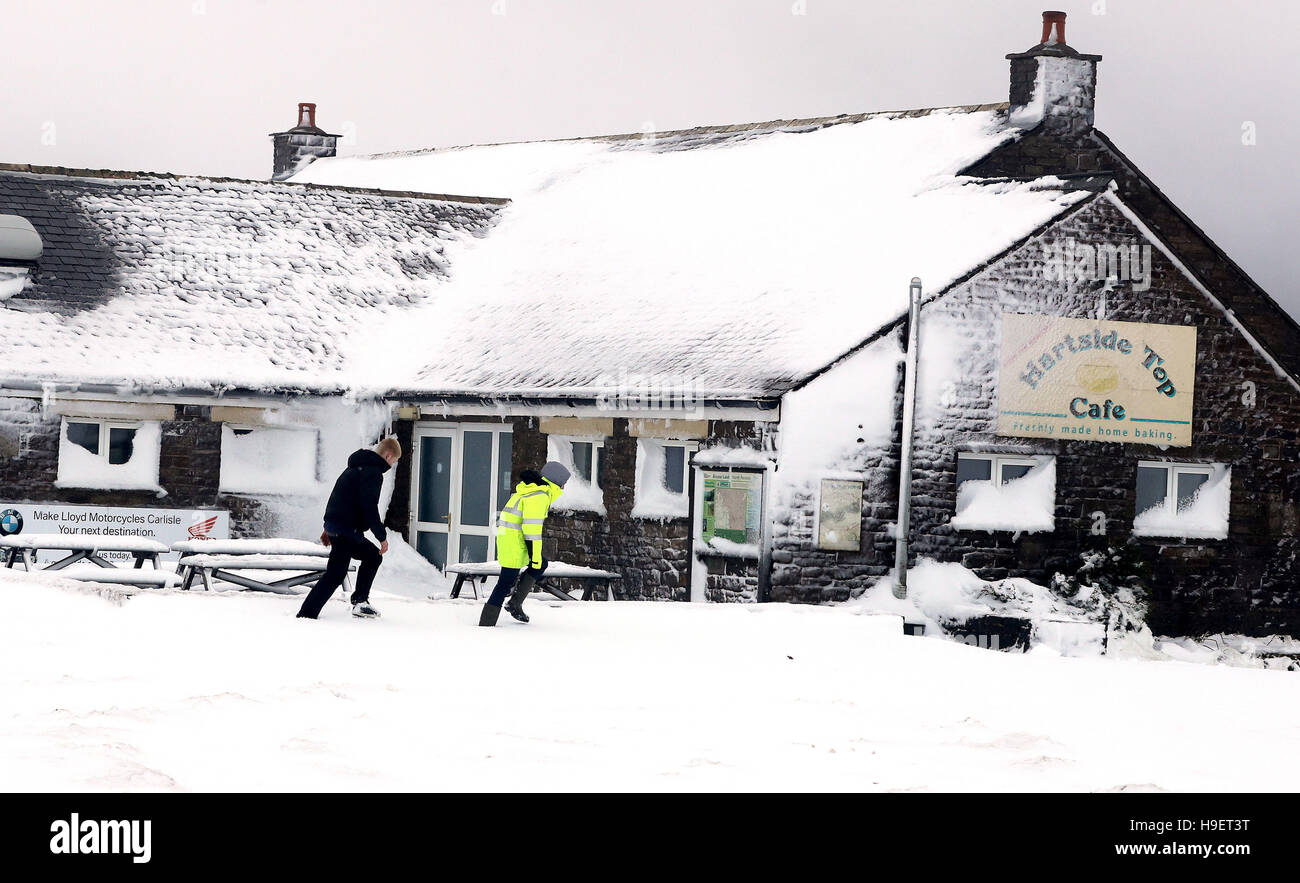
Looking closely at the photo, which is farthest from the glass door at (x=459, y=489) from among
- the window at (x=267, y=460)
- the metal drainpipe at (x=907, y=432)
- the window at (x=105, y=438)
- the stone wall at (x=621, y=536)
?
the metal drainpipe at (x=907, y=432)

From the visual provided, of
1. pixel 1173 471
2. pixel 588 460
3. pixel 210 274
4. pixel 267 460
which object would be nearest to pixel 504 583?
pixel 588 460

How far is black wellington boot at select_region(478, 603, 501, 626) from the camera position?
49.4 feet

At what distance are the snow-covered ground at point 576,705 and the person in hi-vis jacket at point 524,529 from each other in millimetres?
438

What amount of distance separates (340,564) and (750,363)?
6.60 m

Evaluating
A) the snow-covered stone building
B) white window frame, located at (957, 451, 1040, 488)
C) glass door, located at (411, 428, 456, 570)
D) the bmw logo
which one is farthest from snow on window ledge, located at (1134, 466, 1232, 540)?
the bmw logo

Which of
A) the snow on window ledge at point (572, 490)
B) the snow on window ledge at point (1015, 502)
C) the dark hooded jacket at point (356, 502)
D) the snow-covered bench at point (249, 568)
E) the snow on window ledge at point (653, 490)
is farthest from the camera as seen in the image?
the snow on window ledge at point (572, 490)

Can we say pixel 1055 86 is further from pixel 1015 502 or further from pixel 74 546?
pixel 74 546

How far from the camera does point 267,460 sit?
22984 mm

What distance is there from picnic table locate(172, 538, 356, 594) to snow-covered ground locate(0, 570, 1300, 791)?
4.88 feet

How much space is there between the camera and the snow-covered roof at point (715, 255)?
2036 centimetres

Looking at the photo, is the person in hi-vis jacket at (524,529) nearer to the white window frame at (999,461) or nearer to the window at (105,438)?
the white window frame at (999,461)
